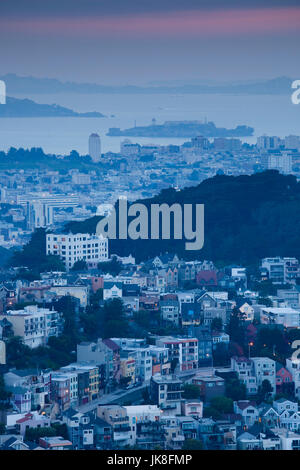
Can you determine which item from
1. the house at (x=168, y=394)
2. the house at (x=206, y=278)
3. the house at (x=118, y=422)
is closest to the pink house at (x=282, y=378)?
the house at (x=168, y=394)

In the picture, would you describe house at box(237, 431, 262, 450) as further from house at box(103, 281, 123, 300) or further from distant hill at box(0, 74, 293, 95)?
distant hill at box(0, 74, 293, 95)

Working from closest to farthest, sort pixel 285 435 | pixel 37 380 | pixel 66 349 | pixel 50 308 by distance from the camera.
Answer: pixel 285 435, pixel 37 380, pixel 66 349, pixel 50 308

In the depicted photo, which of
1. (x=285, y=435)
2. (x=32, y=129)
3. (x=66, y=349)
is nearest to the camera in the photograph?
(x=285, y=435)

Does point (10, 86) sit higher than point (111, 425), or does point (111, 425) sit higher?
point (10, 86)

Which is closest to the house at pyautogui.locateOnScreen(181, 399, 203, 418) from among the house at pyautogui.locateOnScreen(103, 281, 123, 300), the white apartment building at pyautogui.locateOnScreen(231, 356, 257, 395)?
the white apartment building at pyautogui.locateOnScreen(231, 356, 257, 395)

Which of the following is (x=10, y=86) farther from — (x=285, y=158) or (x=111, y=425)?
(x=111, y=425)

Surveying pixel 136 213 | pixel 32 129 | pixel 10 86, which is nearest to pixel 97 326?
pixel 136 213

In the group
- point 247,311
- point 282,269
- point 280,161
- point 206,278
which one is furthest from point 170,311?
point 280,161

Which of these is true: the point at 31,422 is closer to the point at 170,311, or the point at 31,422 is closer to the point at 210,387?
the point at 210,387
